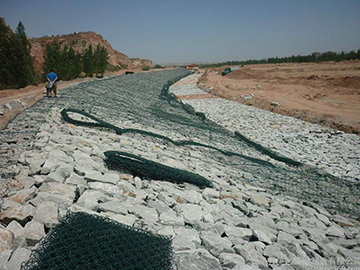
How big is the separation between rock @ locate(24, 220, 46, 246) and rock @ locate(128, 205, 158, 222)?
3.27 feet

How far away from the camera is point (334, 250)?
10.6ft

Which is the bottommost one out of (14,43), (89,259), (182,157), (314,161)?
(314,161)

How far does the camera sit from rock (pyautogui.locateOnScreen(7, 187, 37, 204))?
104 inches

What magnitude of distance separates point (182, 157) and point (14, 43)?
2847 centimetres

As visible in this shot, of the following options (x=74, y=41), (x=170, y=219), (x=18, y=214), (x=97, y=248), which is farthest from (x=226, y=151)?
(x=74, y=41)

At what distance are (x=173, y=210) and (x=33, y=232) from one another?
5.71ft

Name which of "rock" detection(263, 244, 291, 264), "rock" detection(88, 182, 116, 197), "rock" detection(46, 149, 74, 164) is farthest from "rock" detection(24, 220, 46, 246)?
"rock" detection(263, 244, 291, 264)

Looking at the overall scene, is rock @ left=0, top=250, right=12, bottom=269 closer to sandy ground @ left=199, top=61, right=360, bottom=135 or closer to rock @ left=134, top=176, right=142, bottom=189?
rock @ left=134, top=176, right=142, bottom=189

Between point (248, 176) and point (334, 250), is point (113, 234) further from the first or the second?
point (248, 176)

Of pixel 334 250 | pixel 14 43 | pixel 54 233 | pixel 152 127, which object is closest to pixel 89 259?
pixel 54 233

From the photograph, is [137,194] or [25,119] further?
[25,119]

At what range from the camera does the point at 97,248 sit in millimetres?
2111

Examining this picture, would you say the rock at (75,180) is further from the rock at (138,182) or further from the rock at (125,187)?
the rock at (138,182)

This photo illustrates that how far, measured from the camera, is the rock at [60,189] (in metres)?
2.86
